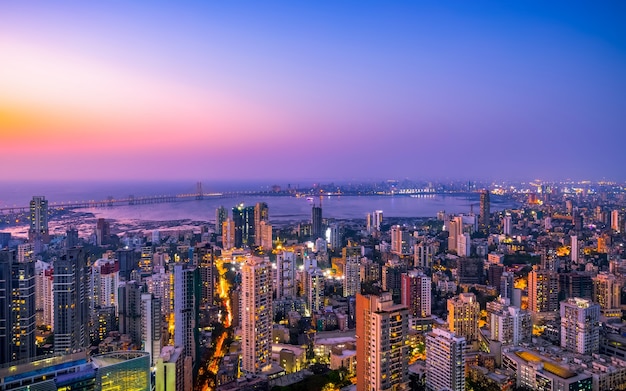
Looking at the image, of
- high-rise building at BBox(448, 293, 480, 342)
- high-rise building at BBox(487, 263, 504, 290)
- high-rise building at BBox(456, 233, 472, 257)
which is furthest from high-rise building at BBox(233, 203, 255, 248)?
high-rise building at BBox(448, 293, 480, 342)

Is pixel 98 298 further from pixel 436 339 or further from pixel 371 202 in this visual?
pixel 371 202

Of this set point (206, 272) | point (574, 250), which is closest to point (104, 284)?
point (206, 272)

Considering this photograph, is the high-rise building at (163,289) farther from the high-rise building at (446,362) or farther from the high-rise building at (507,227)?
the high-rise building at (507,227)

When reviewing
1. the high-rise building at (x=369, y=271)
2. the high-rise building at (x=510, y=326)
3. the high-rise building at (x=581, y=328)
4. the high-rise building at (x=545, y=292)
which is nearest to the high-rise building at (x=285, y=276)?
the high-rise building at (x=369, y=271)

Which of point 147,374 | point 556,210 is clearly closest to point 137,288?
point 147,374

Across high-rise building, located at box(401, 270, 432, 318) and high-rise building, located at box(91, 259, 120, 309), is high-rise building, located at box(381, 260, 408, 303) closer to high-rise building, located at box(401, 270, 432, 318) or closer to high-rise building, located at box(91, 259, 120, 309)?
high-rise building, located at box(401, 270, 432, 318)

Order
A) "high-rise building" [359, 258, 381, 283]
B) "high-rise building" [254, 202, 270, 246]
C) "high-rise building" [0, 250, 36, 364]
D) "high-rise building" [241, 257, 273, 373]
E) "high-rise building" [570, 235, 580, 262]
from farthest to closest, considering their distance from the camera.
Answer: "high-rise building" [254, 202, 270, 246], "high-rise building" [570, 235, 580, 262], "high-rise building" [359, 258, 381, 283], "high-rise building" [241, 257, 273, 373], "high-rise building" [0, 250, 36, 364]
